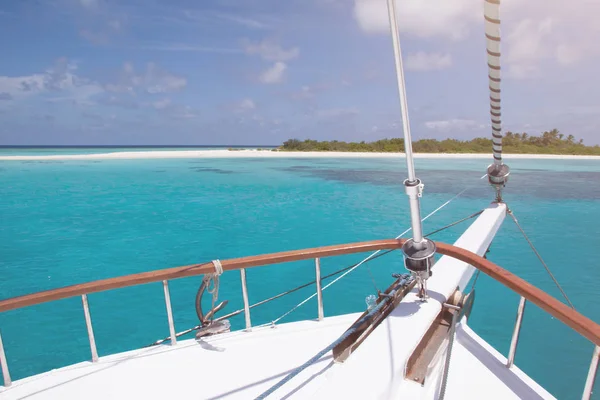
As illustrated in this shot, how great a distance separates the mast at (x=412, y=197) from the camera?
4.33ft

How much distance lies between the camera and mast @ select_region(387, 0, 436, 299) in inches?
52.0

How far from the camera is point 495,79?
10.0ft

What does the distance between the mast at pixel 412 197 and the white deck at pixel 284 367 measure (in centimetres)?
22

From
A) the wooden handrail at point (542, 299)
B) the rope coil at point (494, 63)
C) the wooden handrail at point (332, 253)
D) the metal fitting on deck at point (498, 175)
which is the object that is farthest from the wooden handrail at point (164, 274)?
the metal fitting on deck at point (498, 175)

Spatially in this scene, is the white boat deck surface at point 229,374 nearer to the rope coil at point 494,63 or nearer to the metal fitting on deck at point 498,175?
the rope coil at point 494,63

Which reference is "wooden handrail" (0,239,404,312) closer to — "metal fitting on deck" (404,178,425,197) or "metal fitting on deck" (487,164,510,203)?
"metal fitting on deck" (404,178,425,197)

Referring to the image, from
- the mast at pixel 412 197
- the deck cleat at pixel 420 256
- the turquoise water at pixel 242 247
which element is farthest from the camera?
the turquoise water at pixel 242 247

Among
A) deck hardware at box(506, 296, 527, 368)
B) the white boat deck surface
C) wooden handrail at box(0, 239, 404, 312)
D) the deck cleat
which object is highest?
the deck cleat

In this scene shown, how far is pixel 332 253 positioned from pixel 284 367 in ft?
2.27

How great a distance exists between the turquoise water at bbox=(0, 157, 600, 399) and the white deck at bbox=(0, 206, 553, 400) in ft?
0.93

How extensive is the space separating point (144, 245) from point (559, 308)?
8.23 m

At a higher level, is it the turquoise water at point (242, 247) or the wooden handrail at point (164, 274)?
the wooden handrail at point (164, 274)

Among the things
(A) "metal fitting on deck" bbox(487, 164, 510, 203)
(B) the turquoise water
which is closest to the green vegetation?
(B) the turquoise water

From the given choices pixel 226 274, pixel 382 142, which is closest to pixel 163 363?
pixel 226 274
